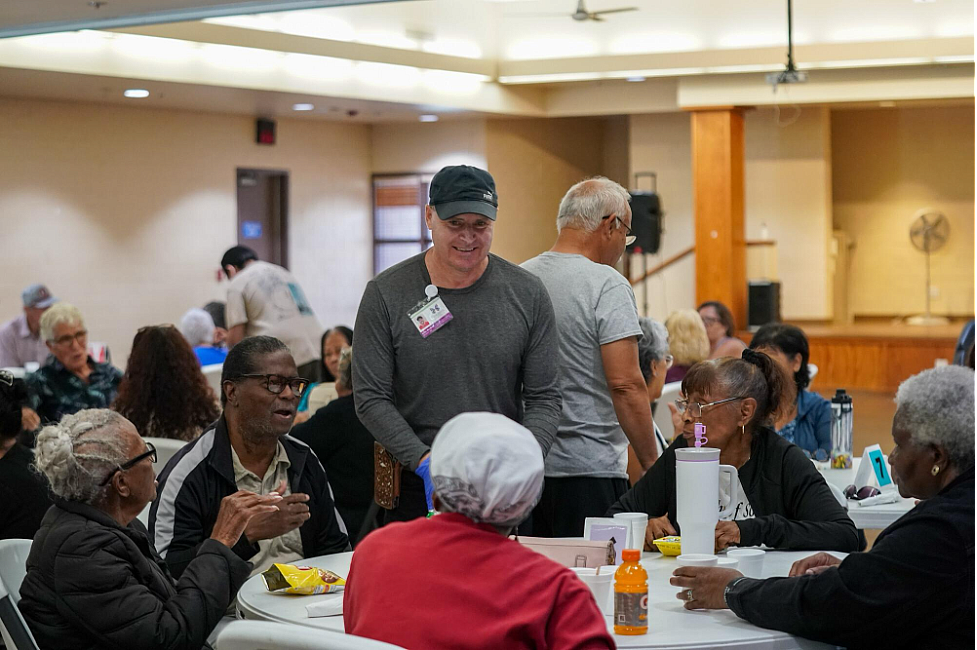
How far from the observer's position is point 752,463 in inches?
117

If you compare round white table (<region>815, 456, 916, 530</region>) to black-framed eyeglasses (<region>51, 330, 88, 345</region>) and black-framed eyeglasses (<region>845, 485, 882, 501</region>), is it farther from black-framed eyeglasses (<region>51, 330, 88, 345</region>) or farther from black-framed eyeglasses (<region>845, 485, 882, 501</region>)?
black-framed eyeglasses (<region>51, 330, 88, 345</region>)

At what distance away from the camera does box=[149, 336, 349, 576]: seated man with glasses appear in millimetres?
2961

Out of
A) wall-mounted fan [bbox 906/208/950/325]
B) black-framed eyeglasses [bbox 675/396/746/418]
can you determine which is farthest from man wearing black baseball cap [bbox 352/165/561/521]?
wall-mounted fan [bbox 906/208/950/325]

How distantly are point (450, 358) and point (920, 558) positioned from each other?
132 cm

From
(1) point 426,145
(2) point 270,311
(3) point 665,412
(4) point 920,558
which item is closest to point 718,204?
(1) point 426,145

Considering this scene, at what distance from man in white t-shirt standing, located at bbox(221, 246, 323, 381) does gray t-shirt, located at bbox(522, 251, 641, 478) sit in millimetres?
4009

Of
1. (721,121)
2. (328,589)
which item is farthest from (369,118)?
(328,589)

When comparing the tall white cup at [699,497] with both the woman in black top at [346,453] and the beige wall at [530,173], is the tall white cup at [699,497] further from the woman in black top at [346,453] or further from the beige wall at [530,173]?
the beige wall at [530,173]

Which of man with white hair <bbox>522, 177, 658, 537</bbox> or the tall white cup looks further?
man with white hair <bbox>522, 177, 658, 537</bbox>

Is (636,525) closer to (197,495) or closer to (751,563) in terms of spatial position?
(751,563)

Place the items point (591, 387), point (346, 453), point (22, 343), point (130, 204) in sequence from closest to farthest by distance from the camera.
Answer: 1. point (591, 387)
2. point (346, 453)
3. point (22, 343)
4. point (130, 204)

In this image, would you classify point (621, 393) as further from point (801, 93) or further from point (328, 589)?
point (801, 93)

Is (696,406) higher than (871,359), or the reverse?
(696,406)

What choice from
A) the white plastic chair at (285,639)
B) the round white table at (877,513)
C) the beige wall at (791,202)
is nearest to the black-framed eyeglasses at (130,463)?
the white plastic chair at (285,639)
